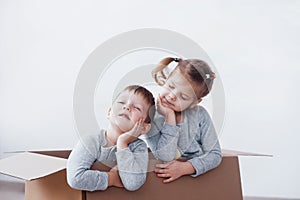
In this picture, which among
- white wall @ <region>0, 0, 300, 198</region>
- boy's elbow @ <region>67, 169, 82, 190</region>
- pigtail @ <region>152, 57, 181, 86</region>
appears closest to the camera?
boy's elbow @ <region>67, 169, 82, 190</region>

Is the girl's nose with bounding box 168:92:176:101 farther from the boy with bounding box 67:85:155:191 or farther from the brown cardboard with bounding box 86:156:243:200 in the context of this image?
the brown cardboard with bounding box 86:156:243:200

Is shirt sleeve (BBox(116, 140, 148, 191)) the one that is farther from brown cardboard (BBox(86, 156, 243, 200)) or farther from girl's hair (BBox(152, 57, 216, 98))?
girl's hair (BBox(152, 57, 216, 98))

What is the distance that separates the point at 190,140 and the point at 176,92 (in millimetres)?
122

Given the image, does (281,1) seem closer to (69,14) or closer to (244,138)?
(244,138)

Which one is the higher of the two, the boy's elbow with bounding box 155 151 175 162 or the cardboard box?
the boy's elbow with bounding box 155 151 175 162

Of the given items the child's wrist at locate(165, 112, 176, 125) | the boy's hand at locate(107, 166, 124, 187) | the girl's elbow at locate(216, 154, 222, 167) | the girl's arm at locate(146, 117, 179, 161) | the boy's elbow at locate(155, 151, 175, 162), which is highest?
the child's wrist at locate(165, 112, 176, 125)

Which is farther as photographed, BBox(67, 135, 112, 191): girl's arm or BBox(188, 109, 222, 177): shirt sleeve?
BBox(188, 109, 222, 177): shirt sleeve

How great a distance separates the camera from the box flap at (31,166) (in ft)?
2.48

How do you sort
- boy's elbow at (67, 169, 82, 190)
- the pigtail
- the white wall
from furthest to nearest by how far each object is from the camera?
the white wall < the pigtail < boy's elbow at (67, 169, 82, 190)

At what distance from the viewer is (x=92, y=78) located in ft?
2.40

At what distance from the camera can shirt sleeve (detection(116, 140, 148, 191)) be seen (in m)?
0.72

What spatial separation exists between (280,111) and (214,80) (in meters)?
0.77

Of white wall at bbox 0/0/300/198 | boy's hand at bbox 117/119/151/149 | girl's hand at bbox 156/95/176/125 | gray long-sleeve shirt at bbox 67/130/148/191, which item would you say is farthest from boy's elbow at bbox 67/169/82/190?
white wall at bbox 0/0/300/198

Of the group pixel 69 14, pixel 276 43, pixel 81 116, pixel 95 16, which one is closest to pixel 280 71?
pixel 276 43
